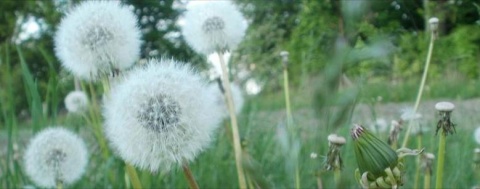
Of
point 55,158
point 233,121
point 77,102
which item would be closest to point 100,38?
point 233,121

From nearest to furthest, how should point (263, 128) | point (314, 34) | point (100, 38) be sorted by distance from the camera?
point (100, 38) → point (314, 34) → point (263, 128)

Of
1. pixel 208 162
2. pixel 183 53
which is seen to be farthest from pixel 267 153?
pixel 183 53

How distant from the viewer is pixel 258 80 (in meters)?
2.49

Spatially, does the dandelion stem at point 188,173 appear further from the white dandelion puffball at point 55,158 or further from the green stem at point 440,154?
the white dandelion puffball at point 55,158

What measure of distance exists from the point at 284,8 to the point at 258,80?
169 cm

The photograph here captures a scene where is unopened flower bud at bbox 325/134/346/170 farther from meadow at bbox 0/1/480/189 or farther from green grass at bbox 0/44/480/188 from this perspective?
green grass at bbox 0/44/480/188

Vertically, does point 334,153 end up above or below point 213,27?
below

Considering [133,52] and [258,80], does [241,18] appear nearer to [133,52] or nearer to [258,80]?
[133,52]

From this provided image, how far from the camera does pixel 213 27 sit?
3.14ft

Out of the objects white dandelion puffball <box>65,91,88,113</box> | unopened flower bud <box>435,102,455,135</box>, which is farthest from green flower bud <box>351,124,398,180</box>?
white dandelion puffball <box>65,91,88,113</box>

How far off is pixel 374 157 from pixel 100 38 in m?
0.46

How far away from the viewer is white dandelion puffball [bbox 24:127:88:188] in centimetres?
96

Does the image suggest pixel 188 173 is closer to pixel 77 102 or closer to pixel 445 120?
pixel 445 120

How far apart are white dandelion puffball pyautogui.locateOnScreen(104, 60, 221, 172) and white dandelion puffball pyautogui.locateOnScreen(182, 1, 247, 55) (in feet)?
1.23
